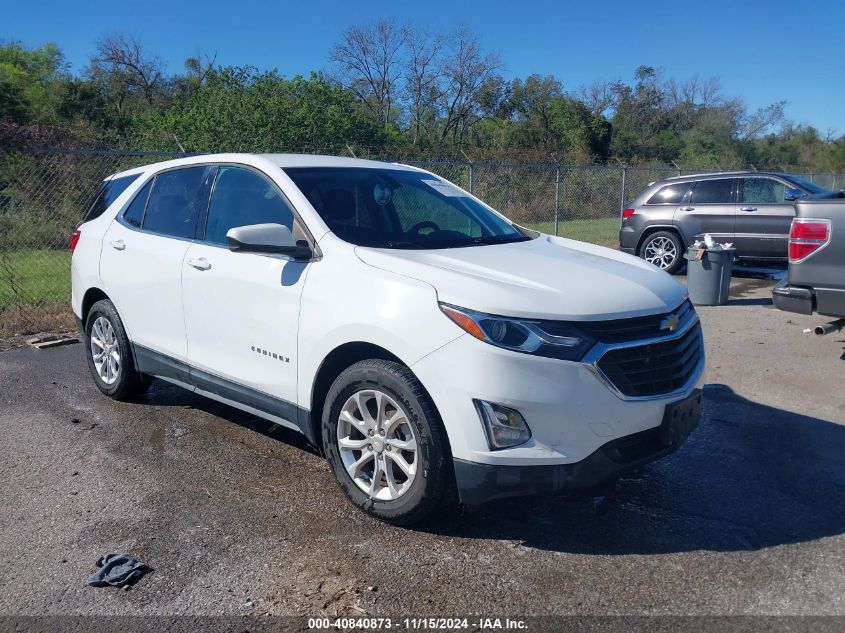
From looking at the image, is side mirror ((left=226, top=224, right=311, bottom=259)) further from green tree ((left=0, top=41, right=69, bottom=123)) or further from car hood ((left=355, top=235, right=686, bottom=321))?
green tree ((left=0, top=41, right=69, bottom=123))

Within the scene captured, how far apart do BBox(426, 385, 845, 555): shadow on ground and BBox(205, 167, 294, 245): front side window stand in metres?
1.98

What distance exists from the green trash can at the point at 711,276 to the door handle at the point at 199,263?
7.31 meters

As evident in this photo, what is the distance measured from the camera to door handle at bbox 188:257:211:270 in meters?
4.47

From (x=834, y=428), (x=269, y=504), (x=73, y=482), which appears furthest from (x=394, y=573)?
(x=834, y=428)

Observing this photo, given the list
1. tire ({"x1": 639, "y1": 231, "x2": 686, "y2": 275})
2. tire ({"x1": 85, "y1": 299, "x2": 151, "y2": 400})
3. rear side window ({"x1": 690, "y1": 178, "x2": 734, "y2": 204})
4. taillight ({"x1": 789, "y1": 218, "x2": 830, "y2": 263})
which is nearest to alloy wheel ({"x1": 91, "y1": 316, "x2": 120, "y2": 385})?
tire ({"x1": 85, "y1": 299, "x2": 151, "y2": 400})

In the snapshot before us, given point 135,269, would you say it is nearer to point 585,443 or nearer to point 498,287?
point 498,287

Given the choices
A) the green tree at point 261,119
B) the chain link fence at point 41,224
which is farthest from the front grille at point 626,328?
the green tree at point 261,119

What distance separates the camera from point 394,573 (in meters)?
3.28

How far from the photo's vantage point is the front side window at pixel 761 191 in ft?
39.9

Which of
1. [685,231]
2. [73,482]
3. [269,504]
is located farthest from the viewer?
[685,231]

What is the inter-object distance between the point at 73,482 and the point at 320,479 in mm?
1395

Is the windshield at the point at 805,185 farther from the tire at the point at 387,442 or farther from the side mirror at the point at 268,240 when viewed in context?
the tire at the point at 387,442

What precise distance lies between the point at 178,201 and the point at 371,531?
2.63 meters

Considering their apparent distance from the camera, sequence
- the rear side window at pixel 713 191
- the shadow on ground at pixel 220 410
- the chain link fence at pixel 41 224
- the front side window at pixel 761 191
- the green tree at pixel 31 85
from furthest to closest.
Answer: the green tree at pixel 31 85
the rear side window at pixel 713 191
the front side window at pixel 761 191
the chain link fence at pixel 41 224
the shadow on ground at pixel 220 410
